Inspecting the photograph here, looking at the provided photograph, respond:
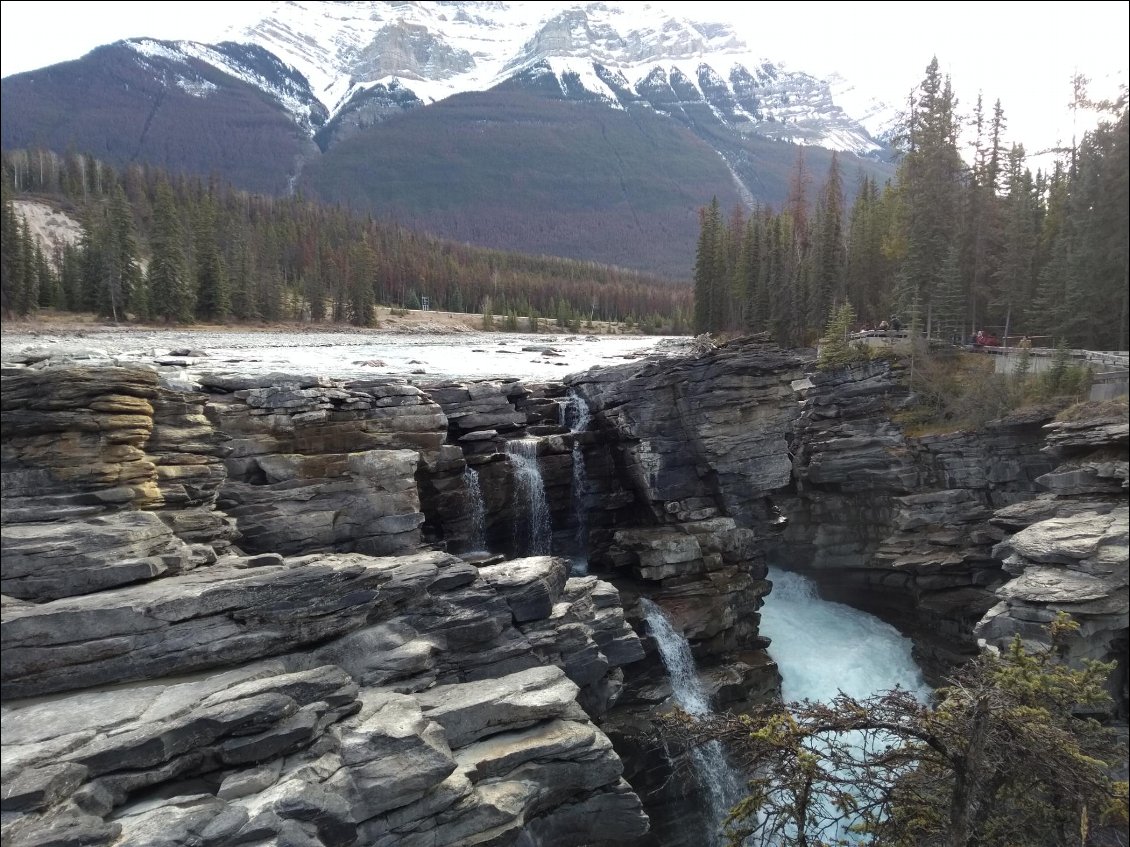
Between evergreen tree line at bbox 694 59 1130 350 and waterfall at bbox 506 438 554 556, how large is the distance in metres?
19.3


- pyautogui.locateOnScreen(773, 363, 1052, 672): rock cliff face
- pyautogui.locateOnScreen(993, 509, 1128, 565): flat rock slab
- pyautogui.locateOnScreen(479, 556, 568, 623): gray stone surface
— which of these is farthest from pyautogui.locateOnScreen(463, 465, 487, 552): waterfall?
pyautogui.locateOnScreen(993, 509, 1128, 565): flat rock slab

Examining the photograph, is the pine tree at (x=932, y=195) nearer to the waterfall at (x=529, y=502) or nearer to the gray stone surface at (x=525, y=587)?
the waterfall at (x=529, y=502)

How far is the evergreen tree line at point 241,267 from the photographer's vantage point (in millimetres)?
29016

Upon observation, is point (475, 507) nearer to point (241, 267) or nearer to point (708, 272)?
point (708, 272)

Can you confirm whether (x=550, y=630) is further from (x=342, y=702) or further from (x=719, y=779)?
(x=719, y=779)

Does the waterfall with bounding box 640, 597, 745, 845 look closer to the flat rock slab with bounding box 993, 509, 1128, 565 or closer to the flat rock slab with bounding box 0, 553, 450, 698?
the flat rock slab with bounding box 0, 553, 450, 698

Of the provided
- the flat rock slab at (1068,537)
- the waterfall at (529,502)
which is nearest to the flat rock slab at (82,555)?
the waterfall at (529,502)

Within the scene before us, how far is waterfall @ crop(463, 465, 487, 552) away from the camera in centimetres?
2614

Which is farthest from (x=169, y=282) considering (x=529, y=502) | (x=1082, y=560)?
(x=1082, y=560)

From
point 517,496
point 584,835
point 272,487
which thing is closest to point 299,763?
point 584,835

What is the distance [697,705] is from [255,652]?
15810 millimetres

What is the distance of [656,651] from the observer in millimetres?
24625

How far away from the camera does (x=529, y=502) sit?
92.7ft

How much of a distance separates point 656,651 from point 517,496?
8.35 meters
